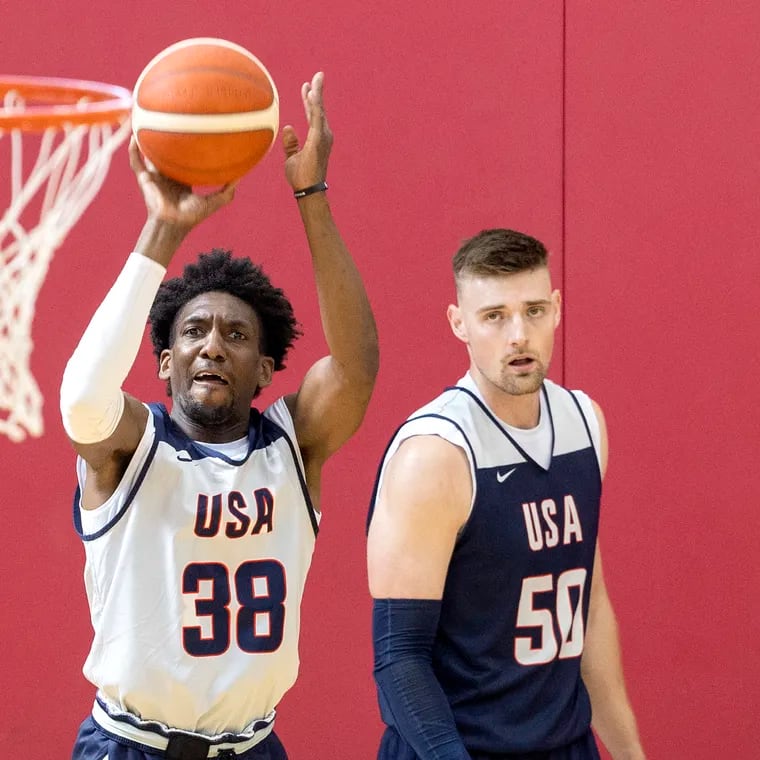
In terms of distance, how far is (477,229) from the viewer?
345cm

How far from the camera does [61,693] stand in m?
3.46

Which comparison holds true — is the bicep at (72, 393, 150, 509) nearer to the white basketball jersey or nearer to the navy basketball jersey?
the white basketball jersey

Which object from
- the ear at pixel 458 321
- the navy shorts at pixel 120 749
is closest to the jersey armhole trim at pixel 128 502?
the navy shorts at pixel 120 749

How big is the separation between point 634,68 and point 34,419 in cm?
180

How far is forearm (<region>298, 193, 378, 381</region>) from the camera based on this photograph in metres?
2.48

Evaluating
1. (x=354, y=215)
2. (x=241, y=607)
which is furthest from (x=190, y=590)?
(x=354, y=215)

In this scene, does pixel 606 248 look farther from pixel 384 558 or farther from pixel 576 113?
pixel 384 558

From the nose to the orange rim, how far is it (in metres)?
0.47

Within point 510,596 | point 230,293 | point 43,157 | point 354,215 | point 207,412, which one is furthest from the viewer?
point 354,215

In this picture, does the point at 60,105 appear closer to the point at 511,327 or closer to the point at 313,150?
the point at 313,150

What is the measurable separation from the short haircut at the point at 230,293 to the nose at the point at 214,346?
0.45 ft

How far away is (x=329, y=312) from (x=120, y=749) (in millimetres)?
882

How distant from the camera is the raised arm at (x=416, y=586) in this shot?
2133 mm

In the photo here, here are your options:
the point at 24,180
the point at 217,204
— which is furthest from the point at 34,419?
the point at 217,204
